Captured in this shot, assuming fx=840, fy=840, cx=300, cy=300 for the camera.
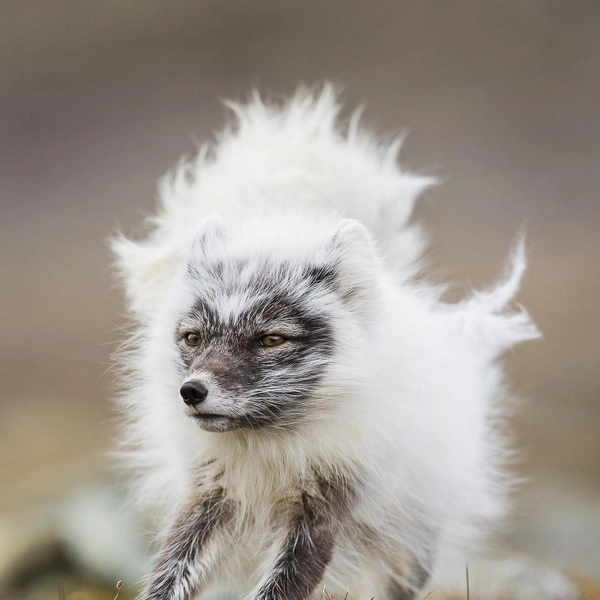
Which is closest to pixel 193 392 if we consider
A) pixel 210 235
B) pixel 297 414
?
pixel 297 414

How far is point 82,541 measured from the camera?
6.09 meters

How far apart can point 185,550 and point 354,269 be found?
1.35 metres

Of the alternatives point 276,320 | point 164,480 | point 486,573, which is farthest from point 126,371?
point 486,573

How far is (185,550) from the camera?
3469mm

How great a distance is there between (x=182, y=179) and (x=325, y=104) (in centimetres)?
100

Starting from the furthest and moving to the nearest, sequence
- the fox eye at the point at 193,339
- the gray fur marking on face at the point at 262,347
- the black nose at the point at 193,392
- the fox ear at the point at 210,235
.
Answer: the fox ear at the point at 210,235 → the fox eye at the point at 193,339 → the gray fur marking on face at the point at 262,347 → the black nose at the point at 193,392

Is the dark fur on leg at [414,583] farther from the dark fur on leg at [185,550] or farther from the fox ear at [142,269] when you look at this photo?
the fox ear at [142,269]

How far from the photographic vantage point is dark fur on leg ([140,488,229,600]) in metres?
3.42

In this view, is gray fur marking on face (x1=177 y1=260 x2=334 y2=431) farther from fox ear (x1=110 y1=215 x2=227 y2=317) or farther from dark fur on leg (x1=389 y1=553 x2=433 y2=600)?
dark fur on leg (x1=389 y1=553 x2=433 y2=600)

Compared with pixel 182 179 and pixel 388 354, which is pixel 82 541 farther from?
pixel 388 354

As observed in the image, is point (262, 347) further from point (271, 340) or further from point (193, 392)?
point (193, 392)

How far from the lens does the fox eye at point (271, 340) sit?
10.6 feet

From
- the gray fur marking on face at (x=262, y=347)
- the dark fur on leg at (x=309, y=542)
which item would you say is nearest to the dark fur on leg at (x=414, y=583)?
the dark fur on leg at (x=309, y=542)

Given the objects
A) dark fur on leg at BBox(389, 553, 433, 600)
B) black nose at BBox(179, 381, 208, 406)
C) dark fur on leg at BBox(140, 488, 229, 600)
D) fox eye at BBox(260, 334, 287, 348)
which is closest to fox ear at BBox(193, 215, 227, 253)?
fox eye at BBox(260, 334, 287, 348)
